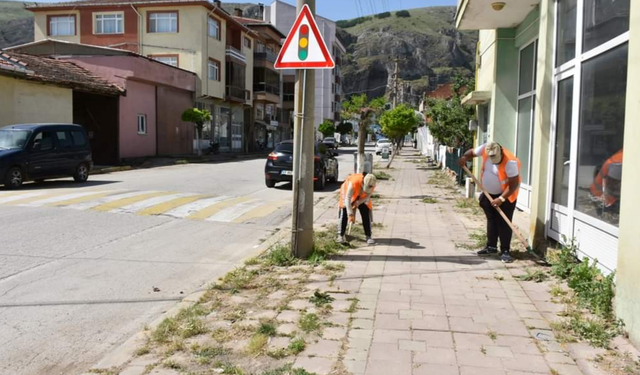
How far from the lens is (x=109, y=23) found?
36.7m

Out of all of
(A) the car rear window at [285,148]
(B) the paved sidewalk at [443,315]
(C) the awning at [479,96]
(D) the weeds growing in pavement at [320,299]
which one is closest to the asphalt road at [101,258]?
(D) the weeds growing in pavement at [320,299]

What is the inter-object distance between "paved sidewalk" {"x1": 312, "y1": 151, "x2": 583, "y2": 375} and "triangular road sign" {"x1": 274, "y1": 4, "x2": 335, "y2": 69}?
2515 mm

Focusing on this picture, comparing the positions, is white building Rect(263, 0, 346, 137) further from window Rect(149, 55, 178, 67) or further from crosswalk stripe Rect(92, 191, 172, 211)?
crosswalk stripe Rect(92, 191, 172, 211)

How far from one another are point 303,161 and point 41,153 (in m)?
11.0

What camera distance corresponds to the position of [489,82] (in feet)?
45.6

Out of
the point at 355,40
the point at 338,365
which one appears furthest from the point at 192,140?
the point at 355,40

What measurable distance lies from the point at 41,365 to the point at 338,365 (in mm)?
2132

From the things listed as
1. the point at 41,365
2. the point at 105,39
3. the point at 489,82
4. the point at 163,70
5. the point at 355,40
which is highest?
the point at 355,40

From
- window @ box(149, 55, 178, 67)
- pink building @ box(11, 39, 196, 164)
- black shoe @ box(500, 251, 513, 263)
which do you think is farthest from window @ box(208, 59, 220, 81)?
black shoe @ box(500, 251, 513, 263)

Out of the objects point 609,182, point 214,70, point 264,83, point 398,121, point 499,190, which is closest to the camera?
point 609,182

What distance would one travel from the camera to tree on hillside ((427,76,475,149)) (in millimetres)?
21109

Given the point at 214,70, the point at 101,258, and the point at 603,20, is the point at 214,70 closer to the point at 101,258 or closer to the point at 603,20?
the point at 101,258

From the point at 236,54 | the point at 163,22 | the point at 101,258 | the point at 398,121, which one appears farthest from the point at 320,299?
the point at 236,54

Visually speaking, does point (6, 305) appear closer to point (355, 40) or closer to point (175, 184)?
point (175, 184)
